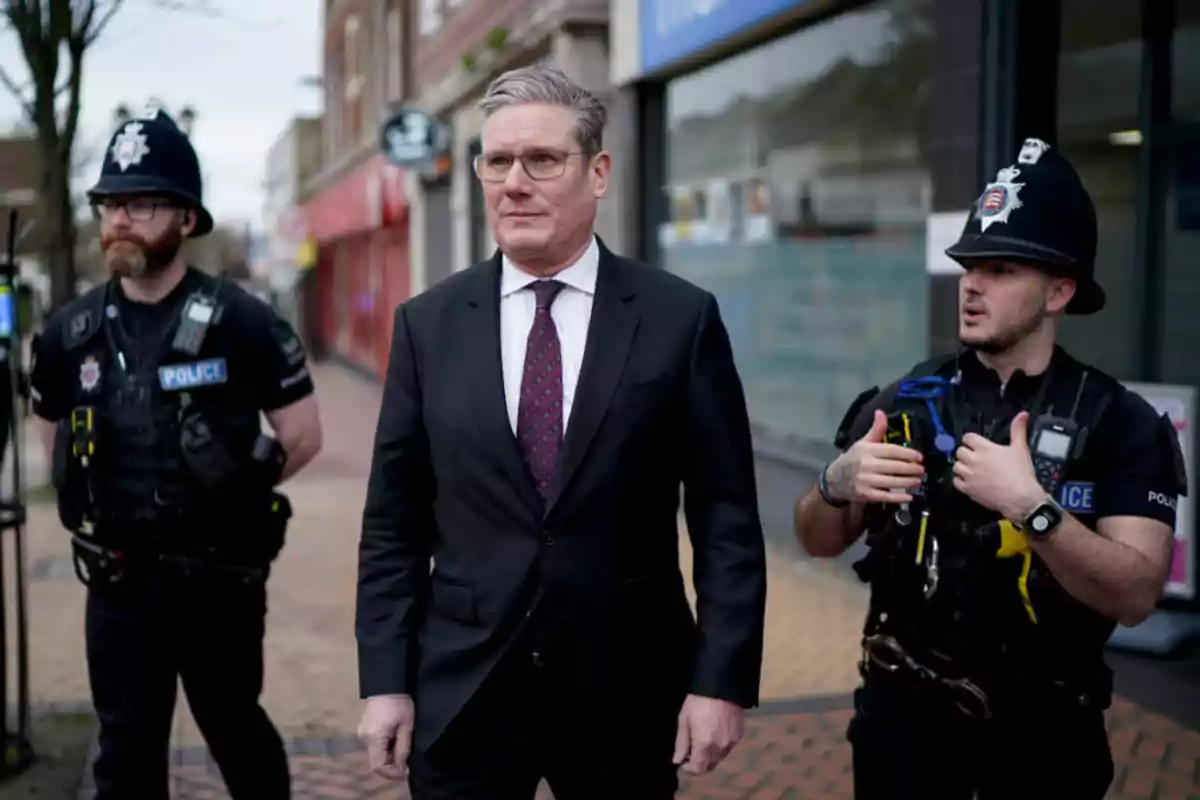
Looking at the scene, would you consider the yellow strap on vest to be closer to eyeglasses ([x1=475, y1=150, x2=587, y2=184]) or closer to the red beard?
eyeglasses ([x1=475, y1=150, x2=587, y2=184])

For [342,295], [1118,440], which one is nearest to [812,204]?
[1118,440]

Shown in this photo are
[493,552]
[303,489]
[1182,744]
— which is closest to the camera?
[493,552]

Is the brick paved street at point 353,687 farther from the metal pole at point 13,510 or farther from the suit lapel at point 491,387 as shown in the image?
the suit lapel at point 491,387

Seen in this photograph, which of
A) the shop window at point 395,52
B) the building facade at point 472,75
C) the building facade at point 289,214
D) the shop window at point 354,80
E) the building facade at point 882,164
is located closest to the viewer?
the building facade at point 882,164

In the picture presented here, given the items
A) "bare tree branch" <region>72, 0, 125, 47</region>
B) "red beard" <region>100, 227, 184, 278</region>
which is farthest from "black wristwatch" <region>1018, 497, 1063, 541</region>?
"bare tree branch" <region>72, 0, 125, 47</region>

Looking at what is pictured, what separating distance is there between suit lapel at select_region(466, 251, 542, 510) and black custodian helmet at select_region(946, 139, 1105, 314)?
0.91 m

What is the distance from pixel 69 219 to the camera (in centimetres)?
1304

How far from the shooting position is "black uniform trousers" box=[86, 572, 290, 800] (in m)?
3.89

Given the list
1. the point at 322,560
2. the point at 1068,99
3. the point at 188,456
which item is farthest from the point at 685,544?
the point at 188,456

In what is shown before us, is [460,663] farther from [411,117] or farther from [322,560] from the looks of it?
[411,117]

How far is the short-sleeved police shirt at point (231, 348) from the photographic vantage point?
4.06 metres

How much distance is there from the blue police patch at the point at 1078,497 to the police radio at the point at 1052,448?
3 cm

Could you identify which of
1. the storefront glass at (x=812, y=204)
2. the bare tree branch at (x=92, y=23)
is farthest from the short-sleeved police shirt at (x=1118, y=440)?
the bare tree branch at (x=92, y=23)

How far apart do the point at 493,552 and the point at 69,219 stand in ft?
37.2
